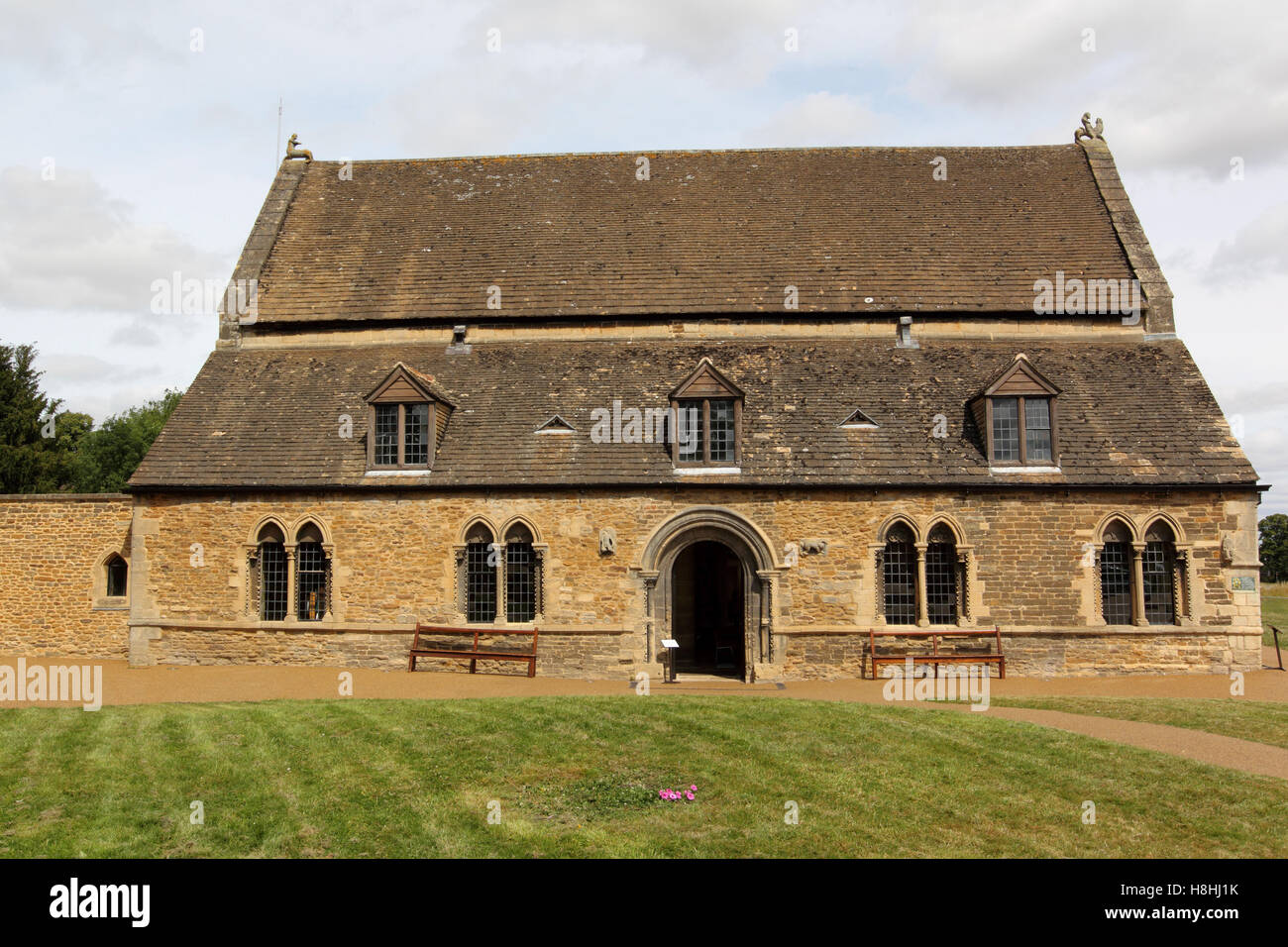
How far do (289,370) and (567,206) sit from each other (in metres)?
8.43

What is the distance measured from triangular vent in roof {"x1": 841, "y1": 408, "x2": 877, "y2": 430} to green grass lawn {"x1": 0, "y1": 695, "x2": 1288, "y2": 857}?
7.62m

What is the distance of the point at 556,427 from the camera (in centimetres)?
2044

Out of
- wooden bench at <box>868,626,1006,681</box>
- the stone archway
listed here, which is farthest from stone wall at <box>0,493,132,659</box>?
wooden bench at <box>868,626,1006,681</box>

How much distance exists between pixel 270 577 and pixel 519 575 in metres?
5.60

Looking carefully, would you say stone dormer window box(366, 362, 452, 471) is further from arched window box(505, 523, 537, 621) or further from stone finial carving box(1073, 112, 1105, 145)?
stone finial carving box(1073, 112, 1105, 145)

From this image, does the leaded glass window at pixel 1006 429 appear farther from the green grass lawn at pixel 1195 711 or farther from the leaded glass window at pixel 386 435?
the leaded glass window at pixel 386 435

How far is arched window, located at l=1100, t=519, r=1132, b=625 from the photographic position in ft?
63.4

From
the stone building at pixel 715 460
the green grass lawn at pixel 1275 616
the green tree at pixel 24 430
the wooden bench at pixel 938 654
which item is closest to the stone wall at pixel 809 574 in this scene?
the stone building at pixel 715 460

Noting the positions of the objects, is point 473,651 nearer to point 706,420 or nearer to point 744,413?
point 706,420

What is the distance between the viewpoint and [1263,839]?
8.65 meters

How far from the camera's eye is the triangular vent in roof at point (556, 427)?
66.6 ft
